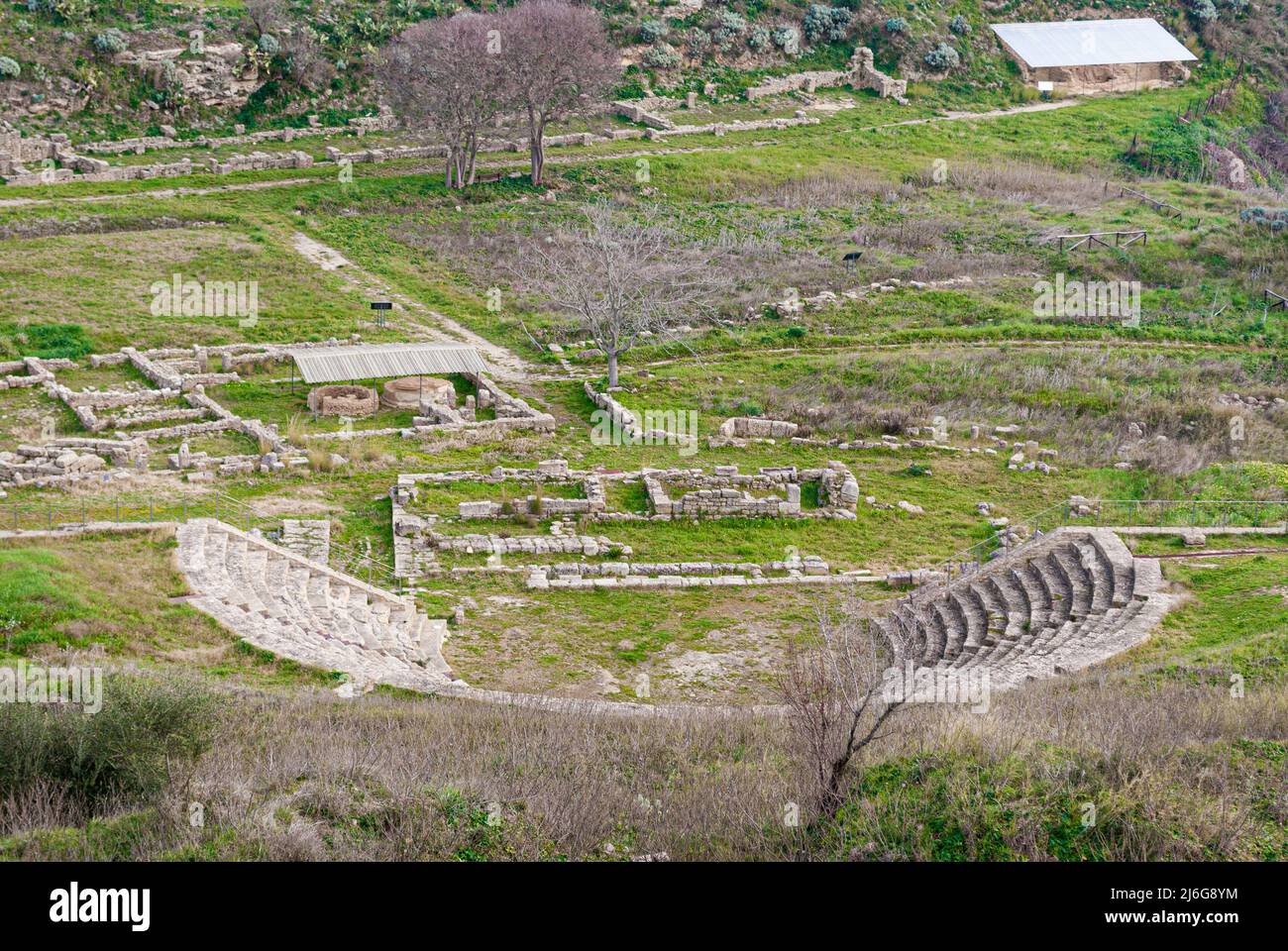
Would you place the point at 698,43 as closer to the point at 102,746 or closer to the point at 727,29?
the point at 727,29

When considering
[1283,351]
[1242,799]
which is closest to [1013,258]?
[1283,351]

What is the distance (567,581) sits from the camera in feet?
87.5

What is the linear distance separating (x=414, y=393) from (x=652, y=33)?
130 ft

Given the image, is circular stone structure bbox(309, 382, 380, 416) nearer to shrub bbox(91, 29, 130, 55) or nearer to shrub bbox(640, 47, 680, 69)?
shrub bbox(91, 29, 130, 55)

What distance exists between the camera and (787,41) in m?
72.6

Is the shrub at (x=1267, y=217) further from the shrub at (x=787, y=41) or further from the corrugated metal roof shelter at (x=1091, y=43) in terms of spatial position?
the shrub at (x=787, y=41)

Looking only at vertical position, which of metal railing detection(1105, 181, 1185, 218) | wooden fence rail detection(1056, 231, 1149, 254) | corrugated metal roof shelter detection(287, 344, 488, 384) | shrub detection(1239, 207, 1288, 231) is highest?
Answer: metal railing detection(1105, 181, 1185, 218)

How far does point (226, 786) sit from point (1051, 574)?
16.4 metres

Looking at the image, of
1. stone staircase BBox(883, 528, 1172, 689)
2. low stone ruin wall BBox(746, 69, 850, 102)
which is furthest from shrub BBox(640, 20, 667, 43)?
stone staircase BBox(883, 528, 1172, 689)

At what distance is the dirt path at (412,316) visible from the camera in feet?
133

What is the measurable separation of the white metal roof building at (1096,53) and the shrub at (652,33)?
20.5 meters

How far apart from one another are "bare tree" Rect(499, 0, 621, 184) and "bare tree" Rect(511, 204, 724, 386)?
7.60m

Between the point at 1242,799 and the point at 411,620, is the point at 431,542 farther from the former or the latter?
the point at 1242,799

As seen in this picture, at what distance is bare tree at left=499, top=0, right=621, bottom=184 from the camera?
178 ft
